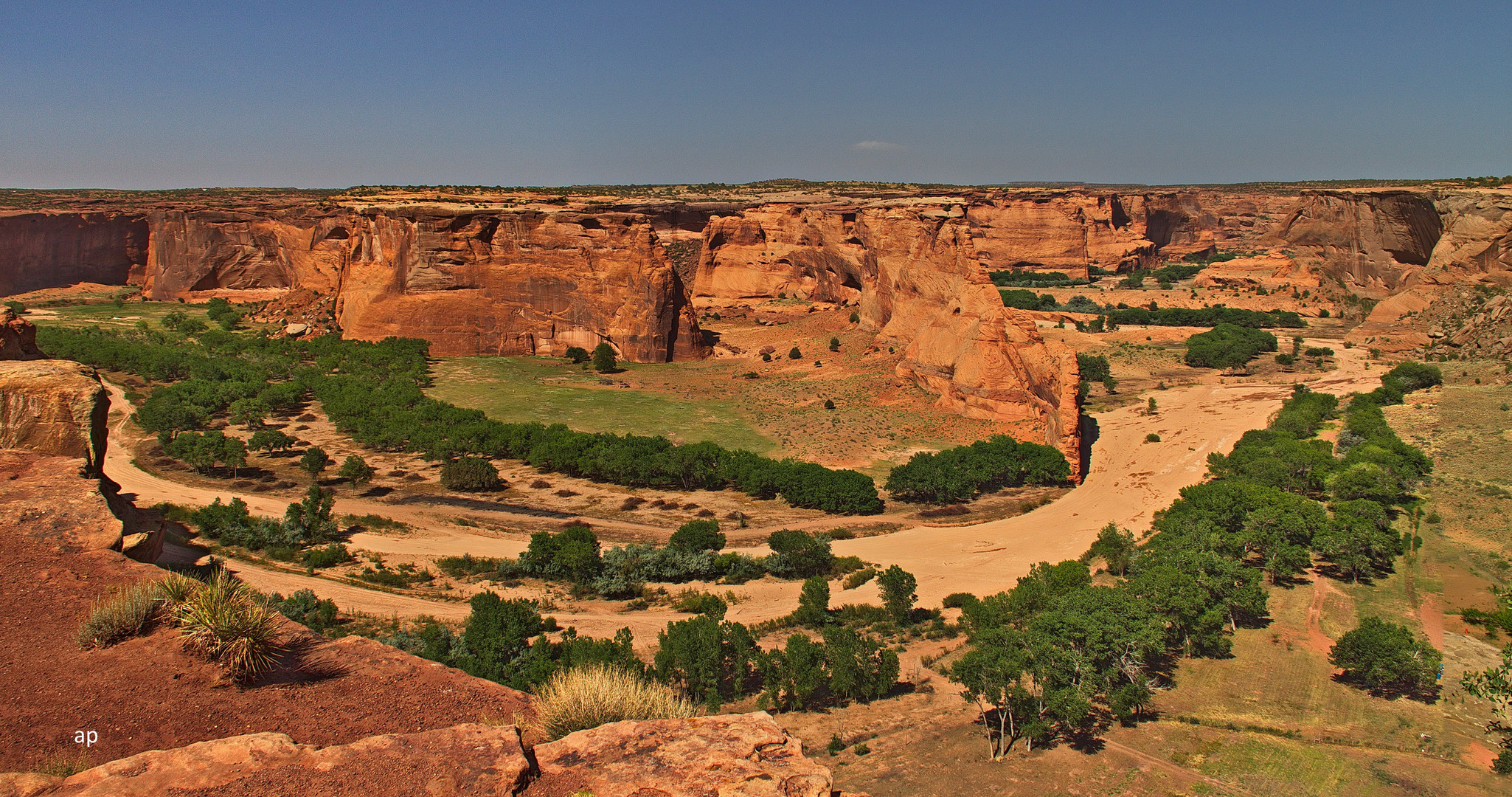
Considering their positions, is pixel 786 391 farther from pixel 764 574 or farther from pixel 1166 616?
pixel 1166 616

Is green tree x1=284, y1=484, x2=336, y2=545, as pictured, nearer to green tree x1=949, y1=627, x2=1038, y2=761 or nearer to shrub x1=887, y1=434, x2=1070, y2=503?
shrub x1=887, y1=434, x2=1070, y2=503

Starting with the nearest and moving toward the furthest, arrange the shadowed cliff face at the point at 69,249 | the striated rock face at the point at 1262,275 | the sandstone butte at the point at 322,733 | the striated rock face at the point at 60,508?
the sandstone butte at the point at 322,733
the striated rock face at the point at 60,508
the shadowed cliff face at the point at 69,249
the striated rock face at the point at 1262,275

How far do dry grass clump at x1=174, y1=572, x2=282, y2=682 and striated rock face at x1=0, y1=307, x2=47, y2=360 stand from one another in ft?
32.1

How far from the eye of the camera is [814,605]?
21172 millimetres

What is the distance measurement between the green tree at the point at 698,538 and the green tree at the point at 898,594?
602cm

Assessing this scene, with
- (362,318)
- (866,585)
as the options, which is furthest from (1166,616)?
(362,318)

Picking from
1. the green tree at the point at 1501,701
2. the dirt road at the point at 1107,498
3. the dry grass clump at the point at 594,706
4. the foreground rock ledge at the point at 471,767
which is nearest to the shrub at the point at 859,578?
the dirt road at the point at 1107,498

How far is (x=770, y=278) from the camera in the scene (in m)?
63.4

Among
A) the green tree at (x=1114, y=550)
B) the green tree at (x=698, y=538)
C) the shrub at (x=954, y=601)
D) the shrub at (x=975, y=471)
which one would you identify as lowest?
the shrub at (x=954, y=601)

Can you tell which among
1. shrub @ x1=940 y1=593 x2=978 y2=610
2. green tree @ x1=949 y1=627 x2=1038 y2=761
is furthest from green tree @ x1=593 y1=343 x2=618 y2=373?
green tree @ x1=949 y1=627 x2=1038 y2=761

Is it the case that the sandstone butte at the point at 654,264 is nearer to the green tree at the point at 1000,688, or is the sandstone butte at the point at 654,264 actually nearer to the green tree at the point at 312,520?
the green tree at the point at 1000,688

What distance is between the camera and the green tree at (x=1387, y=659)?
664 inches

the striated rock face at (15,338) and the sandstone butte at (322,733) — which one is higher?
the striated rock face at (15,338)

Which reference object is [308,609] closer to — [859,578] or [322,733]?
[322,733]
